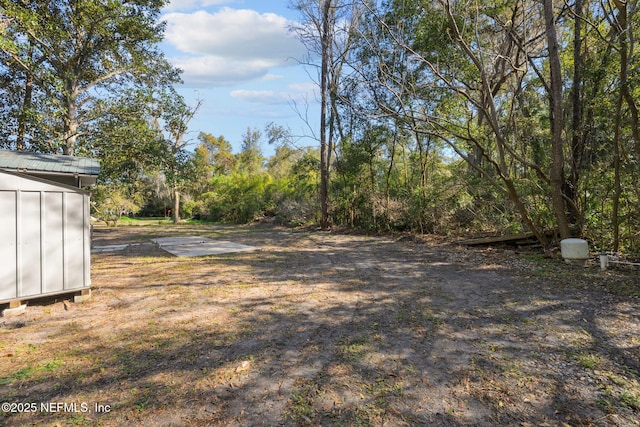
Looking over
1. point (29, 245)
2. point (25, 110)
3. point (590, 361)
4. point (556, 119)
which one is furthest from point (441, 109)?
point (25, 110)

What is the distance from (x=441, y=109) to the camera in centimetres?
835

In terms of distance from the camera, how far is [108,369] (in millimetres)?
2453

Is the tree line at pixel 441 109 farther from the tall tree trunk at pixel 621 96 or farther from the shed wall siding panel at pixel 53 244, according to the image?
the shed wall siding panel at pixel 53 244

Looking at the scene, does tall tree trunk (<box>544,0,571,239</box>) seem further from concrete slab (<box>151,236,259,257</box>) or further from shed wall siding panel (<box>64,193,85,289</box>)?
shed wall siding panel (<box>64,193,85,289</box>)

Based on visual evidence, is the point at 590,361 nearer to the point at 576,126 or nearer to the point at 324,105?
the point at 576,126

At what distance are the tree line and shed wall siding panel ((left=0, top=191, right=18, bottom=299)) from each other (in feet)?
16.8

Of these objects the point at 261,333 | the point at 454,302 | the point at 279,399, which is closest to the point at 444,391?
the point at 279,399

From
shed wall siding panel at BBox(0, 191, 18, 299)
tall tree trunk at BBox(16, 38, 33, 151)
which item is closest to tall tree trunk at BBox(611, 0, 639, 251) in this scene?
shed wall siding panel at BBox(0, 191, 18, 299)

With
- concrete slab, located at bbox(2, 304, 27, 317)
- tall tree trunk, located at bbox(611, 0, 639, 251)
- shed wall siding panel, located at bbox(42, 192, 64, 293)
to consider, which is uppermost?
tall tree trunk, located at bbox(611, 0, 639, 251)

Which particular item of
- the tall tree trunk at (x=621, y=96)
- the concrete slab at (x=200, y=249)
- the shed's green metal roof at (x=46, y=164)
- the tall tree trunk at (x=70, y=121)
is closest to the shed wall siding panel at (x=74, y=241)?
the shed's green metal roof at (x=46, y=164)

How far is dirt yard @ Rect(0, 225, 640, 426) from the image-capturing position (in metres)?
1.96

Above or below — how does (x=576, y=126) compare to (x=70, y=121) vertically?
below

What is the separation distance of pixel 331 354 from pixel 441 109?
7.46m

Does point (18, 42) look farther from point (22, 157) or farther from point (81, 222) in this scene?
point (81, 222)
